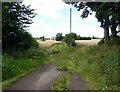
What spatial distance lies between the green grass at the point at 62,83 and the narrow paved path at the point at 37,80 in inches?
12.6

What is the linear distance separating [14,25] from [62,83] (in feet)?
41.3

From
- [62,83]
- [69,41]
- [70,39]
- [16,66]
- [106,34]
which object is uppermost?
[106,34]

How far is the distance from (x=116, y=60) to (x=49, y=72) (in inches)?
177

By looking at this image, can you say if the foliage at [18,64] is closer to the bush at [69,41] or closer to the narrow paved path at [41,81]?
the narrow paved path at [41,81]

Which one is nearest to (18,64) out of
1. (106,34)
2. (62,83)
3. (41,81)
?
(41,81)

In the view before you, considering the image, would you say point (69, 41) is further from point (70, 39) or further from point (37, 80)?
point (37, 80)

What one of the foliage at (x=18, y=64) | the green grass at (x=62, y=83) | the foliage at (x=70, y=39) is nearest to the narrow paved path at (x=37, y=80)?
the green grass at (x=62, y=83)

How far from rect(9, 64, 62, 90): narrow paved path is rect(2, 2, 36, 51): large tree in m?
7.73

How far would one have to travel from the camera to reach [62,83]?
17.2m

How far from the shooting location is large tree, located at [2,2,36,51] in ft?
92.0

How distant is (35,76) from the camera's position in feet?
65.0

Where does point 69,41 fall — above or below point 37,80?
above

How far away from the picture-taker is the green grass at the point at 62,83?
52.3ft

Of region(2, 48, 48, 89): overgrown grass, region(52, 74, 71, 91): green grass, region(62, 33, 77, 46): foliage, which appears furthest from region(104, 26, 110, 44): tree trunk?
region(52, 74, 71, 91): green grass
